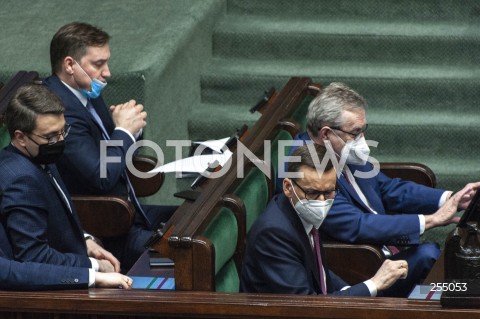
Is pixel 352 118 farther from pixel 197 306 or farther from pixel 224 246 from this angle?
pixel 197 306

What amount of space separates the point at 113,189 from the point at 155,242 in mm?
999

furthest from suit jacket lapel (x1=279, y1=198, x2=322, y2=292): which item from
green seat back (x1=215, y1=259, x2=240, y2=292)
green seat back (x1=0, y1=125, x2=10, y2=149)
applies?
green seat back (x1=0, y1=125, x2=10, y2=149)

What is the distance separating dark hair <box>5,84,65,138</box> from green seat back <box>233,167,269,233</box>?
1.92 ft

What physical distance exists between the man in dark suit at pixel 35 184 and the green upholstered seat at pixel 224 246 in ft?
1.21

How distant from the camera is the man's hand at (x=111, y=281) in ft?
9.69

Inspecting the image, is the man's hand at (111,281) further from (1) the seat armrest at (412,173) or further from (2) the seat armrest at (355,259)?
(1) the seat armrest at (412,173)

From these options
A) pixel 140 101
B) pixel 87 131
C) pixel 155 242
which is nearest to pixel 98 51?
pixel 87 131

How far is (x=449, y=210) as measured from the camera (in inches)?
144

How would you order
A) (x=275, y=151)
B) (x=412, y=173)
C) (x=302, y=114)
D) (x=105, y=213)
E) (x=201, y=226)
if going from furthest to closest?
(x=302, y=114) → (x=412, y=173) → (x=275, y=151) → (x=105, y=213) → (x=201, y=226)

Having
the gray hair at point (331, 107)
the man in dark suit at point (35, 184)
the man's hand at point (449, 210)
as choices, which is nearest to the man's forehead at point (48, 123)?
the man in dark suit at point (35, 184)

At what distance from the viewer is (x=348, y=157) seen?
3680 mm

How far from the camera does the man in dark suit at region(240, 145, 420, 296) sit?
302 centimetres

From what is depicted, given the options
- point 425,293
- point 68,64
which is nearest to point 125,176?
point 68,64

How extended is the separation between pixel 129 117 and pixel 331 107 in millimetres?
784
